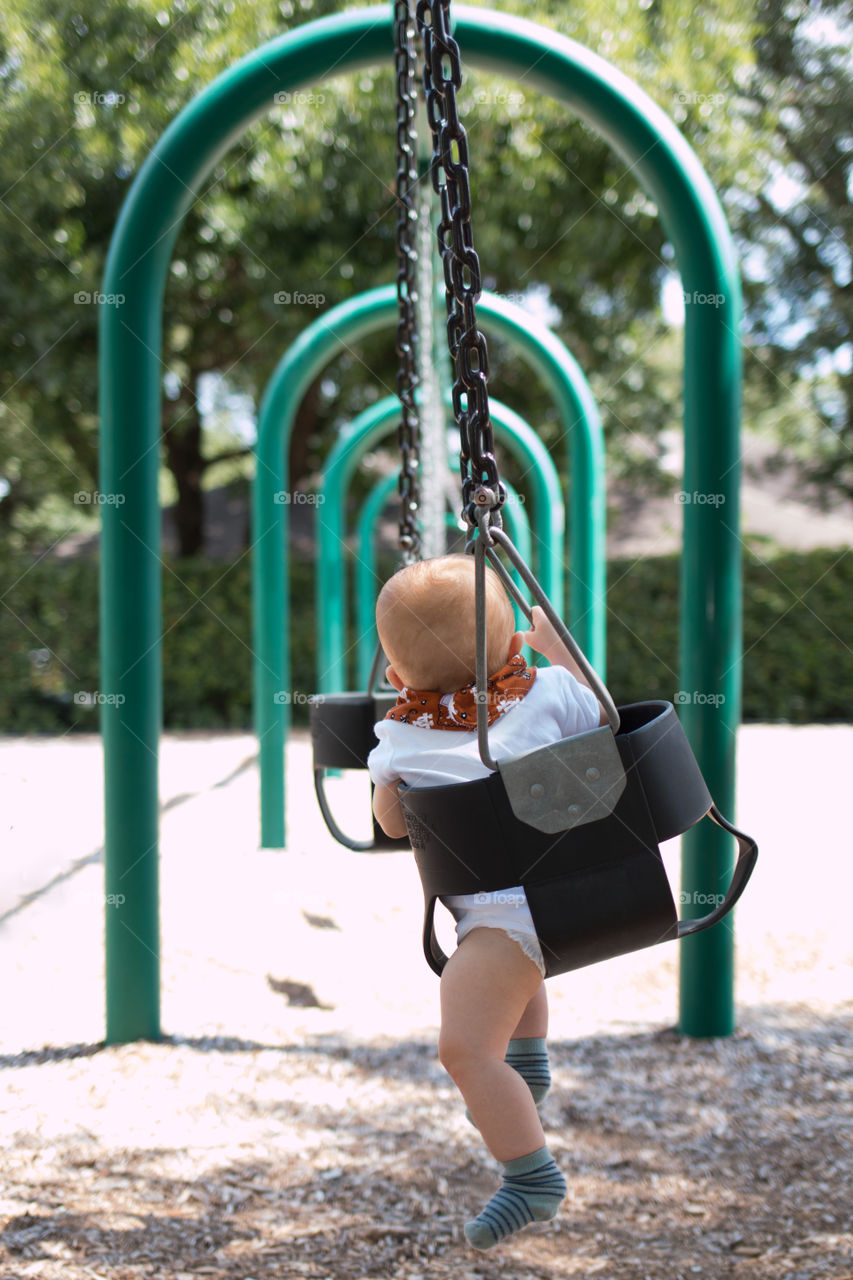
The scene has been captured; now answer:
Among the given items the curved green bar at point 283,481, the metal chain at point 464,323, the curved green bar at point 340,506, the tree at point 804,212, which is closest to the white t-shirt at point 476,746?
the metal chain at point 464,323

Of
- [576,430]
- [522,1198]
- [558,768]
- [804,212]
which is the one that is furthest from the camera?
[804,212]

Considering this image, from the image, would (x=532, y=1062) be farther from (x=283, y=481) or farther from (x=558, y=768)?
(x=283, y=481)

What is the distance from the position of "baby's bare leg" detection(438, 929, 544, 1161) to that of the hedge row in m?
9.85

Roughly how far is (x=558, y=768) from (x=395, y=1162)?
4.58 ft

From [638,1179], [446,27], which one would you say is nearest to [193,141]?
[446,27]

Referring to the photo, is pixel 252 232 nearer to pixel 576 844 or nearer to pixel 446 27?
pixel 446 27

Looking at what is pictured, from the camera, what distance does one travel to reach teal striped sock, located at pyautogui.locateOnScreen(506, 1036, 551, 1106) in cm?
164

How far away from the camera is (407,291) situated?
73.2 inches

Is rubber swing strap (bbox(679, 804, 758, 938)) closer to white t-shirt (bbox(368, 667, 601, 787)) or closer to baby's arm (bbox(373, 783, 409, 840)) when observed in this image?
white t-shirt (bbox(368, 667, 601, 787))

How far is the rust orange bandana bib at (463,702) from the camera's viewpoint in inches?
57.6

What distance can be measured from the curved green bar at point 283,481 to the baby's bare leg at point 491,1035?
3547mm

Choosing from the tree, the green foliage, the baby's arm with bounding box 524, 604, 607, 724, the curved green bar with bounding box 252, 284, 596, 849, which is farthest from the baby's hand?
the tree

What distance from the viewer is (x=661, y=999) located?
3.34 metres

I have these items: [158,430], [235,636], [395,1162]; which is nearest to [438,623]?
[395,1162]
